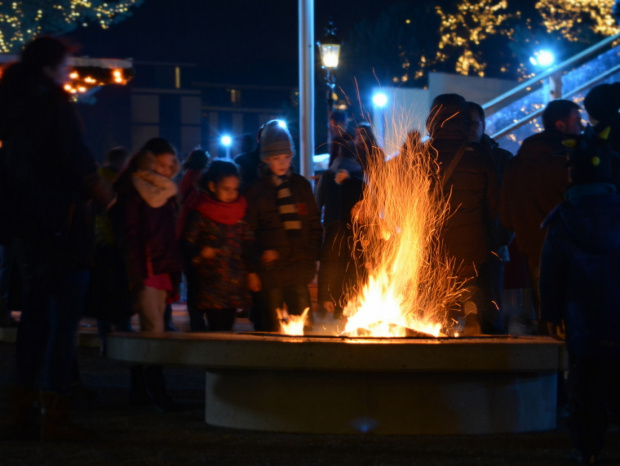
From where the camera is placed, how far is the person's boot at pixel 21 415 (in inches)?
223

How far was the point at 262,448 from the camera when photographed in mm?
5461

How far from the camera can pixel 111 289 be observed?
24.7 ft

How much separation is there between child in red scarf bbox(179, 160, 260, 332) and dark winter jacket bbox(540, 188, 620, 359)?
9.18ft

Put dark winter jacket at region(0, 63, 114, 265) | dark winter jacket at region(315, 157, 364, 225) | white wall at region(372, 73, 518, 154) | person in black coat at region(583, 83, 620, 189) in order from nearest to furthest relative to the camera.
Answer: dark winter jacket at region(0, 63, 114, 265) < person in black coat at region(583, 83, 620, 189) < dark winter jacket at region(315, 157, 364, 225) < white wall at region(372, 73, 518, 154)

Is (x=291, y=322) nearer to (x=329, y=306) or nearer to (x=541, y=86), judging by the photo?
(x=329, y=306)

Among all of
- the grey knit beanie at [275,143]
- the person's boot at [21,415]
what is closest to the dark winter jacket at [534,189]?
the grey knit beanie at [275,143]

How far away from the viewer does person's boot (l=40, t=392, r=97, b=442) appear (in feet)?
18.1

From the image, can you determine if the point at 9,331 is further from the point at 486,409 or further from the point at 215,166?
the point at 486,409

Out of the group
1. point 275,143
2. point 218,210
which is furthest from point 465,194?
point 218,210

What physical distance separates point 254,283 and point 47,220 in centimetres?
231

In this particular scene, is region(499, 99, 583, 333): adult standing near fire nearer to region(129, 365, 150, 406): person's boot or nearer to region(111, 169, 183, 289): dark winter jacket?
region(111, 169, 183, 289): dark winter jacket

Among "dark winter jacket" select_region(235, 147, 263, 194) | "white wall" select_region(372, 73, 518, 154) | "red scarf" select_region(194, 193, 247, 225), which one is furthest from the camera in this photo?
"white wall" select_region(372, 73, 518, 154)

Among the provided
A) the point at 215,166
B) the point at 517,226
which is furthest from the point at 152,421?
the point at 517,226

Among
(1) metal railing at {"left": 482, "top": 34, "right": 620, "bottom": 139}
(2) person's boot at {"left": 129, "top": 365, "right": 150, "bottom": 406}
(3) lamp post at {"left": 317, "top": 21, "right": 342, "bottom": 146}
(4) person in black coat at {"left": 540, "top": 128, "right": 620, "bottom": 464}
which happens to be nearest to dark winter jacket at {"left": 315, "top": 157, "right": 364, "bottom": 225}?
(2) person's boot at {"left": 129, "top": 365, "right": 150, "bottom": 406}
